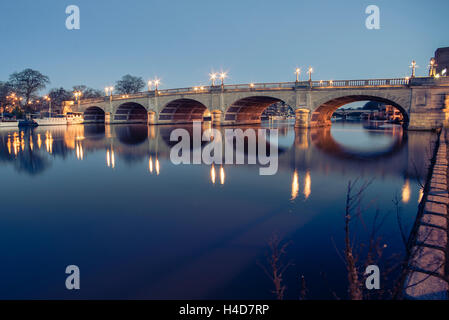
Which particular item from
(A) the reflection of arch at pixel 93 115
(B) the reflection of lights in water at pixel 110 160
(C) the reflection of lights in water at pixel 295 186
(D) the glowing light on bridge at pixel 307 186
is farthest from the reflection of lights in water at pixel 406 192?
(A) the reflection of arch at pixel 93 115

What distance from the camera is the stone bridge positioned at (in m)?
33.8

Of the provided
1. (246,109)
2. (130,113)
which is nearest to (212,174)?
(246,109)

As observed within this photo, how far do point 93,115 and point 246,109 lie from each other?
47.5 metres

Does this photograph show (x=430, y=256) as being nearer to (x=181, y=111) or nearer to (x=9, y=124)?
(x=181, y=111)

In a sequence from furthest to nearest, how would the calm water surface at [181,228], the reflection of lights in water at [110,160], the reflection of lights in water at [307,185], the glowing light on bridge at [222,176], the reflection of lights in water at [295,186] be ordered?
the reflection of lights in water at [110,160] < the glowing light on bridge at [222,176] < the reflection of lights in water at [307,185] < the reflection of lights in water at [295,186] < the calm water surface at [181,228]

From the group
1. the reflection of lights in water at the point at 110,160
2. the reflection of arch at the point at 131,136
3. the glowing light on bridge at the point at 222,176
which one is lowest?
the glowing light on bridge at the point at 222,176

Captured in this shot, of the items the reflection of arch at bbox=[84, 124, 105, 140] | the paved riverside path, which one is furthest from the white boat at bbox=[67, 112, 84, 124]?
the paved riverside path

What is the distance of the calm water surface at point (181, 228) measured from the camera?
4.77m

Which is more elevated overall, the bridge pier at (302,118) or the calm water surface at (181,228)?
the bridge pier at (302,118)

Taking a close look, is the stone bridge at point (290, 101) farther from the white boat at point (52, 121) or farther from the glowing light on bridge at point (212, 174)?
the glowing light on bridge at point (212, 174)

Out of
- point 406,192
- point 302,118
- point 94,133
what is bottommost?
point 406,192

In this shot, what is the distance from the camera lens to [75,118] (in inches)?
2867

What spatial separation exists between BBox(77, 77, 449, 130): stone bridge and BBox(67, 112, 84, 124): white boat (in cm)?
180
